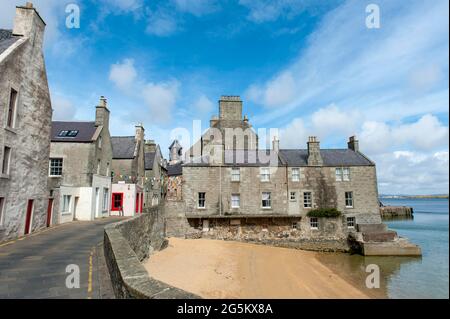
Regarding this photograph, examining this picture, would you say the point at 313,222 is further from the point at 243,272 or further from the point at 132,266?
the point at 132,266

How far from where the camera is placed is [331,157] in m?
31.5

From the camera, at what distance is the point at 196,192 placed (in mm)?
28703

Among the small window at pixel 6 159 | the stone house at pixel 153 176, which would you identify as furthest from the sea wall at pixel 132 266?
the stone house at pixel 153 176

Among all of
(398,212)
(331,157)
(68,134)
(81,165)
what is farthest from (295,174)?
(398,212)

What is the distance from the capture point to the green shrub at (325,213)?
28.5 meters

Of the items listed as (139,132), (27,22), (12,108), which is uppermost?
(27,22)

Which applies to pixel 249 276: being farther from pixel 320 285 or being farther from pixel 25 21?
pixel 25 21

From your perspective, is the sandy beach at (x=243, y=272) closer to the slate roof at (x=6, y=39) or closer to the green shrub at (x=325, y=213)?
the green shrub at (x=325, y=213)

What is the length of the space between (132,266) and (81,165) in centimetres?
2110

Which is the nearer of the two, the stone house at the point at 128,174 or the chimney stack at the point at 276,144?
the stone house at the point at 128,174

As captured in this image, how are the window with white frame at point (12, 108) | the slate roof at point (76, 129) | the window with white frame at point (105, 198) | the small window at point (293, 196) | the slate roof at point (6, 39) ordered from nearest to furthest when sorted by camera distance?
1. the window with white frame at point (12, 108)
2. the slate roof at point (6, 39)
3. the slate roof at point (76, 129)
4. the window with white frame at point (105, 198)
5. the small window at point (293, 196)

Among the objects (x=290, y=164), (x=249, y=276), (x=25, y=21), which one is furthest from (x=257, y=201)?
(x=25, y=21)

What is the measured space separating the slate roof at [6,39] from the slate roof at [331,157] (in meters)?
25.2

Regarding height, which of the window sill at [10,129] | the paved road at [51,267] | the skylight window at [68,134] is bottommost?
the paved road at [51,267]
